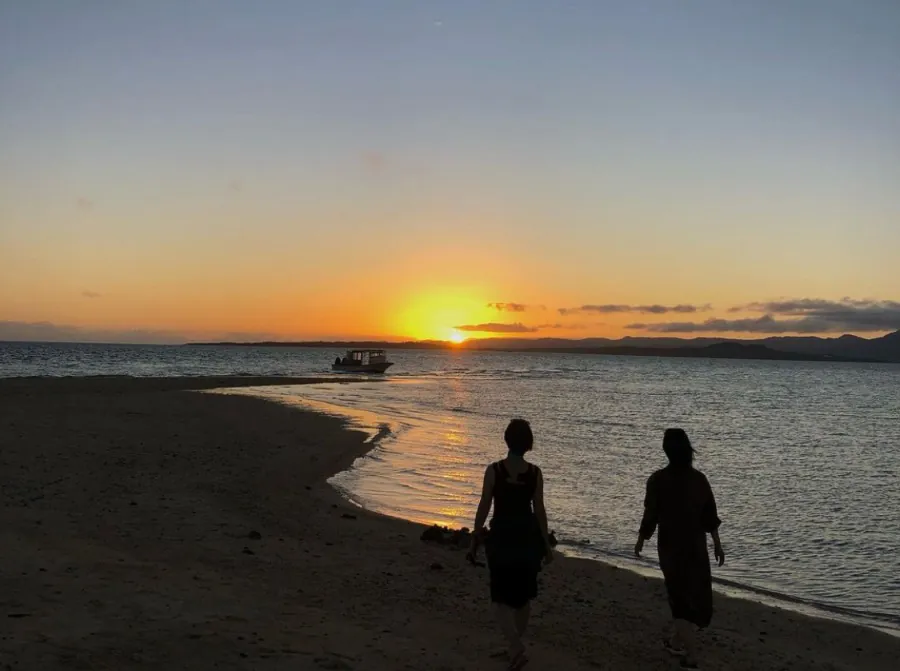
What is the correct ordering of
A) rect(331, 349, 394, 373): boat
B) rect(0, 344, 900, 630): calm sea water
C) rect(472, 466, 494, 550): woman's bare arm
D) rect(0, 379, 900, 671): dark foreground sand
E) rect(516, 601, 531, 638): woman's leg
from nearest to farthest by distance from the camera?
1. rect(472, 466, 494, 550): woman's bare arm
2. rect(516, 601, 531, 638): woman's leg
3. rect(0, 379, 900, 671): dark foreground sand
4. rect(0, 344, 900, 630): calm sea water
5. rect(331, 349, 394, 373): boat

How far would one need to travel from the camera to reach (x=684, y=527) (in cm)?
629

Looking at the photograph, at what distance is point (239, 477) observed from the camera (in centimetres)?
1539

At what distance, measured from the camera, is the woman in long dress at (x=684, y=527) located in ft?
20.6

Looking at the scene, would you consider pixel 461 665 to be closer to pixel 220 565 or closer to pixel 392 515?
pixel 220 565

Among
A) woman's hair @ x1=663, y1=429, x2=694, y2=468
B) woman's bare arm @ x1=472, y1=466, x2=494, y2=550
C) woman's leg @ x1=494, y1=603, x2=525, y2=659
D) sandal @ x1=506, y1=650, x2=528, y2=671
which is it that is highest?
woman's hair @ x1=663, y1=429, x2=694, y2=468

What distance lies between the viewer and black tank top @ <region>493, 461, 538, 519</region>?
5.81 metres

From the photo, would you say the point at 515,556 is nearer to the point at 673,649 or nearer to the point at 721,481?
the point at 673,649

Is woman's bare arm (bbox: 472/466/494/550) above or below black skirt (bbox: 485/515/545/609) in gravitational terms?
above

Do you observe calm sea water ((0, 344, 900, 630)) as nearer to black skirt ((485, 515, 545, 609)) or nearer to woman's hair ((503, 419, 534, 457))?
black skirt ((485, 515, 545, 609))

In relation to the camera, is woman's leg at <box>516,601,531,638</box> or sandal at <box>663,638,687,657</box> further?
sandal at <box>663,638,687,657</box>

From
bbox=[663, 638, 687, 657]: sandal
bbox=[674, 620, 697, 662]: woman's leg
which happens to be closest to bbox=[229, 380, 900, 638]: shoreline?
bbox=[663, 638, 687, 657]: sandal

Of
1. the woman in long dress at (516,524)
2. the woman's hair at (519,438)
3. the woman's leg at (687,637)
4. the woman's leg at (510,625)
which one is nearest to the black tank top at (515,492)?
the woman in long dress at (516,524)

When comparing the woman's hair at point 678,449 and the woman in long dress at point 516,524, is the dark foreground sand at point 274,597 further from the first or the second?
Result: the woman's hair at point 678,449

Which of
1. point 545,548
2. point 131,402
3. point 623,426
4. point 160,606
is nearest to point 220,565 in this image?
point 160,606
